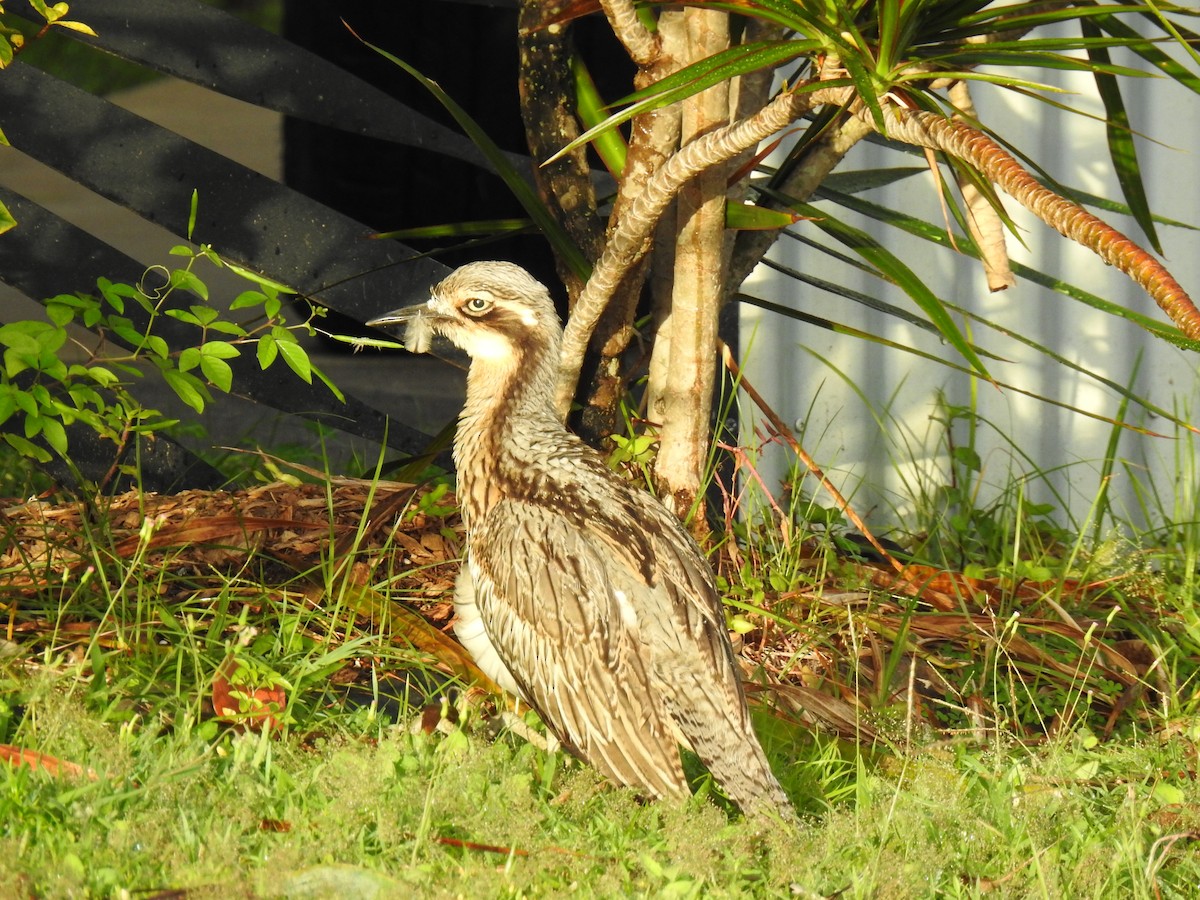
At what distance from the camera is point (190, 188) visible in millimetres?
5254

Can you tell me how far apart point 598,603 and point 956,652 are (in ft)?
4.72

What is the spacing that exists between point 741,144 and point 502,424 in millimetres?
1008

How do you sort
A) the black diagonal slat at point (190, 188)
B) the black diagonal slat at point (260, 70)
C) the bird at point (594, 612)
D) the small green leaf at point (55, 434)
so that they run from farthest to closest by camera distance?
the black diagonal slat at point (190, 188) < the black diagonal slat at point (260, 70) < the small green leaf at point (55, 434) < the bird at point (594, 612)

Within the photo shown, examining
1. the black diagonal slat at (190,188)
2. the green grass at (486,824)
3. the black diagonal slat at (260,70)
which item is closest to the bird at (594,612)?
the green grass at (486,824)

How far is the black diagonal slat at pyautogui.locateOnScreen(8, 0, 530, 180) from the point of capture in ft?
16.7

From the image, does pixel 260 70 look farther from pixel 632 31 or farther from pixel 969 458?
pixel 969 458

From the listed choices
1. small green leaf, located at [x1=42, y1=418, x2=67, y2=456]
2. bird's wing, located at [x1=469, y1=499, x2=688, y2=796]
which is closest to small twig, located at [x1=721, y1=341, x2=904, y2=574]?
bird's wing, located at [x1=469, y1=499, x2=688, y2=796]

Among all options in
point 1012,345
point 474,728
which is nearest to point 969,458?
point 1012,345

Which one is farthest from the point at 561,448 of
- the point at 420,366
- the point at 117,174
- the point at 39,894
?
the point at 420,366

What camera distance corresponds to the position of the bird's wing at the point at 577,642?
321 centimetres

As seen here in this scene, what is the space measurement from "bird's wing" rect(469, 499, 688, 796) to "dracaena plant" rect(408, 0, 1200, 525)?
2.97 ft

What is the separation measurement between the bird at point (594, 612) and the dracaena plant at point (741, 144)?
1.85 ft

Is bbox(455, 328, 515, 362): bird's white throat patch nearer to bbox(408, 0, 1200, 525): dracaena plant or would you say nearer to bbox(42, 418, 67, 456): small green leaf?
bbox(408, 0, 1200, 525): dracaena plant

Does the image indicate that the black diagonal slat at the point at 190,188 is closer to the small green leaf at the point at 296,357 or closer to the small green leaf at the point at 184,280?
the small green leaf at the point at 184,280
